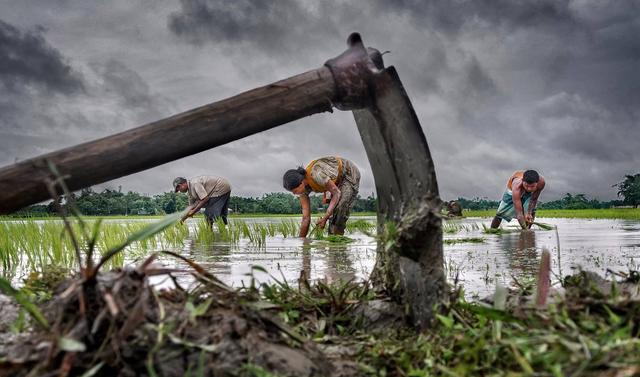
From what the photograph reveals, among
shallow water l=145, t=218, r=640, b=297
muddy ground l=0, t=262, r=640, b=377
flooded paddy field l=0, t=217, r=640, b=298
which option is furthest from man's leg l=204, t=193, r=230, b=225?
muddy ground l=0, t=262, r=640, b=377

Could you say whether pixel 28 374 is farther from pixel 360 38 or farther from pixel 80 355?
pixel 360 38

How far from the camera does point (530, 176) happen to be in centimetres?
1183

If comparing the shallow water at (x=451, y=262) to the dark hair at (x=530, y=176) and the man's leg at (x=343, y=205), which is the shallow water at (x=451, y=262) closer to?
the man's leg at (x=343, y=205)

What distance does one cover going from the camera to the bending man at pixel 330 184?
1045 centimetres

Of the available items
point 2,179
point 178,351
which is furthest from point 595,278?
point 2,179

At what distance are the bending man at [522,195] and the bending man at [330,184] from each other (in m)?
3.83

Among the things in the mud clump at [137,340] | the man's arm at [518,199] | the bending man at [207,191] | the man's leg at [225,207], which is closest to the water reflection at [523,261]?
the mud clump at [137,340]

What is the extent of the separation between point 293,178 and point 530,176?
5.45 metres

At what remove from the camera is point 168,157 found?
6.60ft

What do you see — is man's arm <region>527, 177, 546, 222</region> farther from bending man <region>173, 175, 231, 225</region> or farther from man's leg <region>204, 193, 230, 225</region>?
man's leg <region>204, 193, 230, 225</region>

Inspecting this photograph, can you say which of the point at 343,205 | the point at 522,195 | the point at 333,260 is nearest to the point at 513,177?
the point at 522,195

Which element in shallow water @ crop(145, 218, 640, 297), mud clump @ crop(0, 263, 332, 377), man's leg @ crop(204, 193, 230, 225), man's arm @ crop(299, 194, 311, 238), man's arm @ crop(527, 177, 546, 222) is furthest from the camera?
man's leg @ crop(204, 193, 230, 225)

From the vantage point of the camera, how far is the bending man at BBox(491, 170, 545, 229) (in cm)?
1193

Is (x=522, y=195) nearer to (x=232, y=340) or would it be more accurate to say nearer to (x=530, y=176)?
(x=530, y=176)
